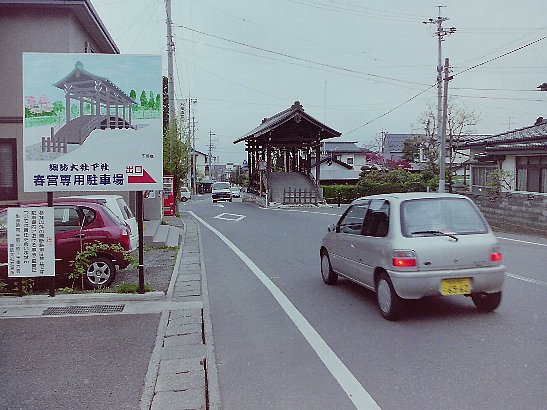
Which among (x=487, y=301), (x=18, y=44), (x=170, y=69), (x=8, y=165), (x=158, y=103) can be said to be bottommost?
(x=487, y=301)

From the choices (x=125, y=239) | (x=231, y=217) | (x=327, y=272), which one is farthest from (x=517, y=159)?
(x=125, y=239)

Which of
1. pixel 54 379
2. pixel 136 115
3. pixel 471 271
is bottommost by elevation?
pixel 54 379

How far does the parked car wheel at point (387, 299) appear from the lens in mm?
6855

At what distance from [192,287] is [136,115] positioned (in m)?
3.09

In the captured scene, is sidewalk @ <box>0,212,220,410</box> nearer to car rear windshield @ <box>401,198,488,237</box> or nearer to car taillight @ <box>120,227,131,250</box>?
car taillight @ <box>120,227,131,250</box>

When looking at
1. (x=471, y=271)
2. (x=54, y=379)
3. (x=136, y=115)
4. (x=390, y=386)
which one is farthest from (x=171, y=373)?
(x=136, y=115)

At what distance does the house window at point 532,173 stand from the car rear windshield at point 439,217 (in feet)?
60.5

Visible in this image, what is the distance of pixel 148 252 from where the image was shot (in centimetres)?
1403

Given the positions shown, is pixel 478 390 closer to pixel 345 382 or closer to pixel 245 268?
pixel 345 382

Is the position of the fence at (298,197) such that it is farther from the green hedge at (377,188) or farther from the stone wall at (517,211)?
the stone wall at (517,211)

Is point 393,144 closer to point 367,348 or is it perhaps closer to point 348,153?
point 348,153

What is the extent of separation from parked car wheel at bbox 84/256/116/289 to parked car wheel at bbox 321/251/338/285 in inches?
141

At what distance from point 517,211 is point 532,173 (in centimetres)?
512

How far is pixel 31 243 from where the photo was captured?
8.19 m
